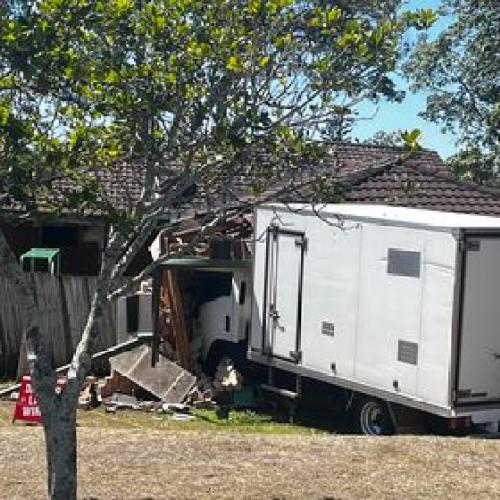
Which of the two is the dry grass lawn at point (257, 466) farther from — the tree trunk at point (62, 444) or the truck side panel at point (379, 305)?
the truck side panel at point (379, 305)

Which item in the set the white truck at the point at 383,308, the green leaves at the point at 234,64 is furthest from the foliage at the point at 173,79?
the white truck at the point at 383,308

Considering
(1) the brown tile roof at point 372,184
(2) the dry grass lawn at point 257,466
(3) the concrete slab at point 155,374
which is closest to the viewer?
(1) the brown tile roof at point 372,184

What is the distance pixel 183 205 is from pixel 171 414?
8.50 metres

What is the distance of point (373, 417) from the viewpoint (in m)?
15.2

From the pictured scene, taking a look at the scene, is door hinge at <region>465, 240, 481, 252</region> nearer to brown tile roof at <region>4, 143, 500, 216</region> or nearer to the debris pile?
brown tile roof at <region>4, 143, 500, 216</region>

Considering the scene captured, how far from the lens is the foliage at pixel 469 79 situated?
27203mm

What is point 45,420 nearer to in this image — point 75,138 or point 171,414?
point 75,138

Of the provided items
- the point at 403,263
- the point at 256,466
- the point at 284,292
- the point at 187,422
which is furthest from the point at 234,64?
the point at 187,422

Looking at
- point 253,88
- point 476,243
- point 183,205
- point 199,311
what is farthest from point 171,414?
point 253,88

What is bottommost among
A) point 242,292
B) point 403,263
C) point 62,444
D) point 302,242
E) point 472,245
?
point 62,444

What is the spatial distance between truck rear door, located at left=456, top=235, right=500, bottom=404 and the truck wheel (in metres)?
1.53

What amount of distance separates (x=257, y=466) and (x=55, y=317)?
10131 mm

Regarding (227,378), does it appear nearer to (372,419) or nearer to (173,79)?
(372,419)

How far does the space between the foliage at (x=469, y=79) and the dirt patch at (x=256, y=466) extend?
16.8 metres
